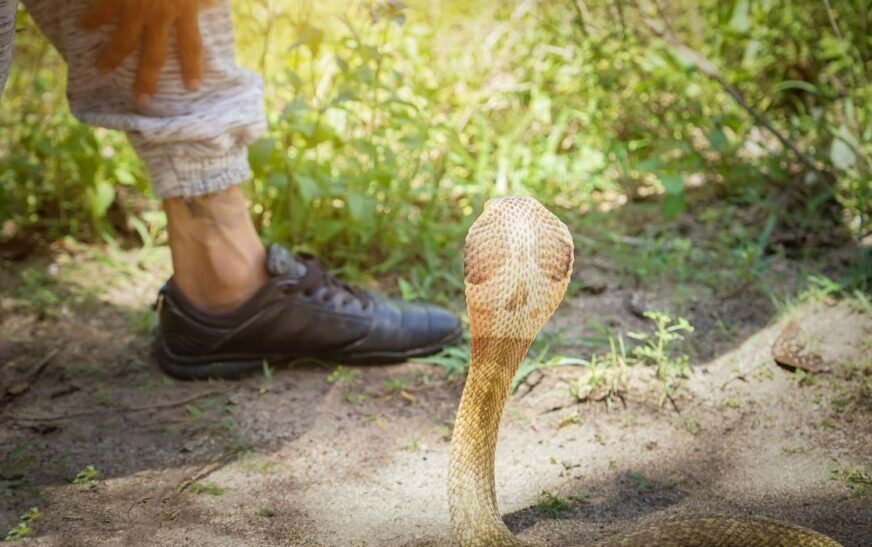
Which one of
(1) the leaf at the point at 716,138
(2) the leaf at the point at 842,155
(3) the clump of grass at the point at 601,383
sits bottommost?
(3) the clump of grass at the point at 601,383

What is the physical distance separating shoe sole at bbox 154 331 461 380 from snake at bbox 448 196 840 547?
0.90m

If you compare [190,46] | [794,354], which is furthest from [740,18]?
[190,46]

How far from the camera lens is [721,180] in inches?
137

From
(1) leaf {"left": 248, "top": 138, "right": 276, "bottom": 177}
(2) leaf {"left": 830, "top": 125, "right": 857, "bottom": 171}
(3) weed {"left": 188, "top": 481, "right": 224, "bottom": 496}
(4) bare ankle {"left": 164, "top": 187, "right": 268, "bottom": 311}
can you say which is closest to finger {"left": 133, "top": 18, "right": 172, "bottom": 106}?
(4) bare ankle {"left": 164, "top": 187, "right": 268, "bottom": 311}

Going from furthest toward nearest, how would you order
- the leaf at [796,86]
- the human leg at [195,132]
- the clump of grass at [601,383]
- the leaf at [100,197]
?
the leaf at [796,86] → the leaf at [100,197] → the clump of grass at [601,383] → the human leg at [195,132]

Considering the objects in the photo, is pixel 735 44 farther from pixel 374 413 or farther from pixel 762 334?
Answer: pixel 374 413

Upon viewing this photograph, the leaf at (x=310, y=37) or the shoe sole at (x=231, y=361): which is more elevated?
the leaf at (x=310, y=37)

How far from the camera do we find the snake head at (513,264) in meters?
1.44

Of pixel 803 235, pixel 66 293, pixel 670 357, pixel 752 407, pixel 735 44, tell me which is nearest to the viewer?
pixel 752 407

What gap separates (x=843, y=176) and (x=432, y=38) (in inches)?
82.0

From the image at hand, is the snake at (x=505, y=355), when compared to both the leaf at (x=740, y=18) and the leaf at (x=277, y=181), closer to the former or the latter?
the leaf at (x=277, y=181)

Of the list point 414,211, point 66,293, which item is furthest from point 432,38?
point 66,293

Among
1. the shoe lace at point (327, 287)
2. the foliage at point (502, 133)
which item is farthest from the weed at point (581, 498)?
the foliage at point (502, 133)

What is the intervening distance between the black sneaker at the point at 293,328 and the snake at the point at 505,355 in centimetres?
89
